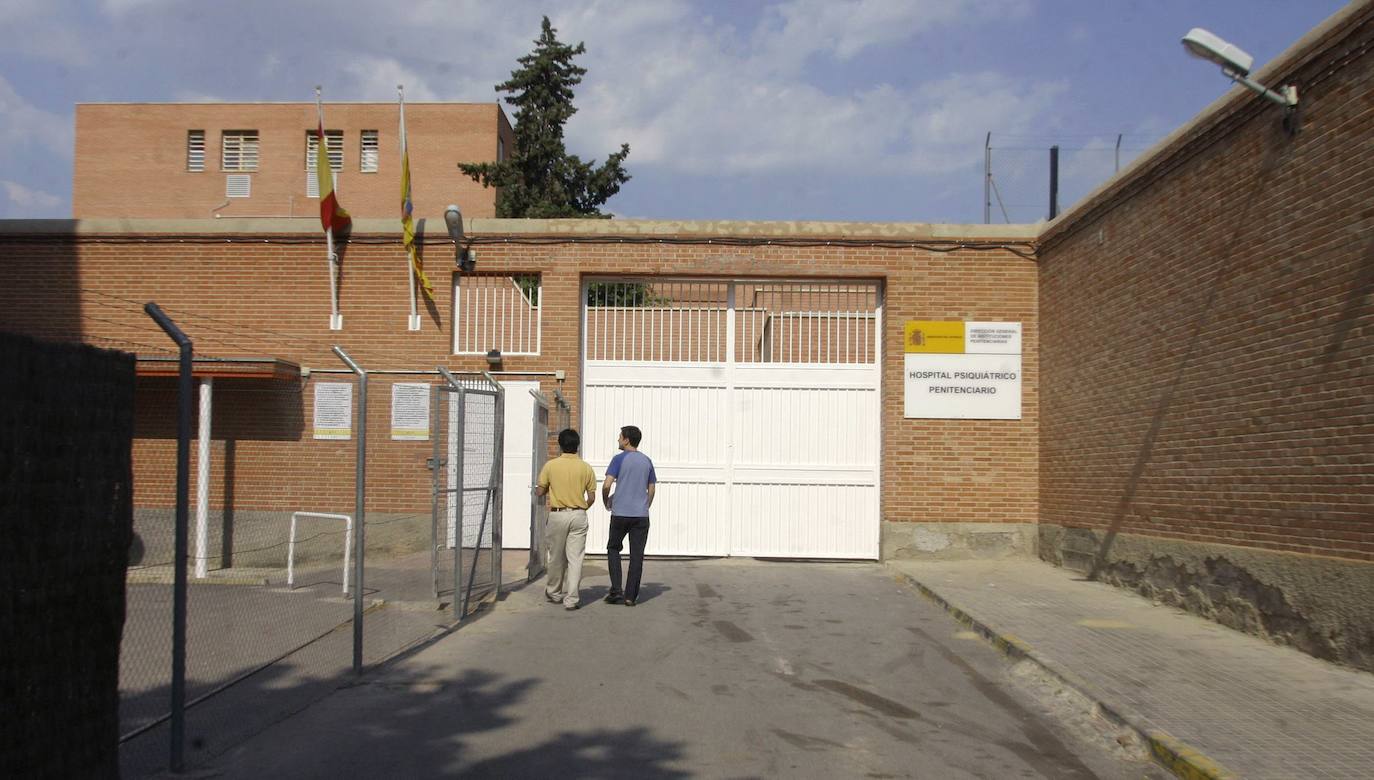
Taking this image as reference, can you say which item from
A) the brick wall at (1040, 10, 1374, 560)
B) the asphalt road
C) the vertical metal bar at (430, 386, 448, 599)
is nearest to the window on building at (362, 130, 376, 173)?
the brick wall at (1040, 10, 1374, 560)

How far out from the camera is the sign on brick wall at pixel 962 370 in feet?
47.5

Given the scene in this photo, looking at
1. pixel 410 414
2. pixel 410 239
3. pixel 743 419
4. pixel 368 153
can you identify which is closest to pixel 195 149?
pixel 368 153

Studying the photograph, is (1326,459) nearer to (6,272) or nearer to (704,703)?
(704,703)

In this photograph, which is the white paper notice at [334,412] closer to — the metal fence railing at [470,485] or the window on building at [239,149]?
the metal fence railing at [470,485]

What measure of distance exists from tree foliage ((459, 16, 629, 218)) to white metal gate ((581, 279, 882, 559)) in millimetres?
16014

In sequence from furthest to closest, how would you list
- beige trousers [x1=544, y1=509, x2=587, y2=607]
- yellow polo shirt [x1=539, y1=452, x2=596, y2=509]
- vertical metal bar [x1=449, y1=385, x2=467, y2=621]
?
yellow polo shirt [x1=539, y1=452, x2=596, y2=509] < beige trousers [x1=544, y1=509, x2=587, y2=607] < vertical metal bar [x1=449, y1=385, x2=467, y2=621]

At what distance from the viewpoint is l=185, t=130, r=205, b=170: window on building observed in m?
47.0

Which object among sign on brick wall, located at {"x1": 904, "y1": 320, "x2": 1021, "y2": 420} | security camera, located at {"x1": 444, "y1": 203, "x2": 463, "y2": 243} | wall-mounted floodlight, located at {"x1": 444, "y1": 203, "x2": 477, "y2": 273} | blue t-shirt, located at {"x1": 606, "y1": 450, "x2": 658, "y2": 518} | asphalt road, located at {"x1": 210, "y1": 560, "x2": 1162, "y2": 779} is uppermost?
security camera, located at {"x1": 444, "y1": 203, "x2": 463, "y2": 243}

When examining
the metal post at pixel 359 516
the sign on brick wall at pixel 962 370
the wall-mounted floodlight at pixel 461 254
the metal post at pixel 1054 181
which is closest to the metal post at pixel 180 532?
the metal post at pixel 359 516

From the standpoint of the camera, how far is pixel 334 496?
13.6 metres

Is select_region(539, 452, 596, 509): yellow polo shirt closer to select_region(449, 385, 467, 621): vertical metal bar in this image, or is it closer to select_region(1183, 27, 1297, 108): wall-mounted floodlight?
select_region(449, 385, 467, 621): vertical metal bar

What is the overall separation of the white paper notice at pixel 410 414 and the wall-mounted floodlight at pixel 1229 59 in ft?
30.0

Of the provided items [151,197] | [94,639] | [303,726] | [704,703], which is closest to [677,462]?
[704,703]

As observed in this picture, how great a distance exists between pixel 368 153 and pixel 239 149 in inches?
230
